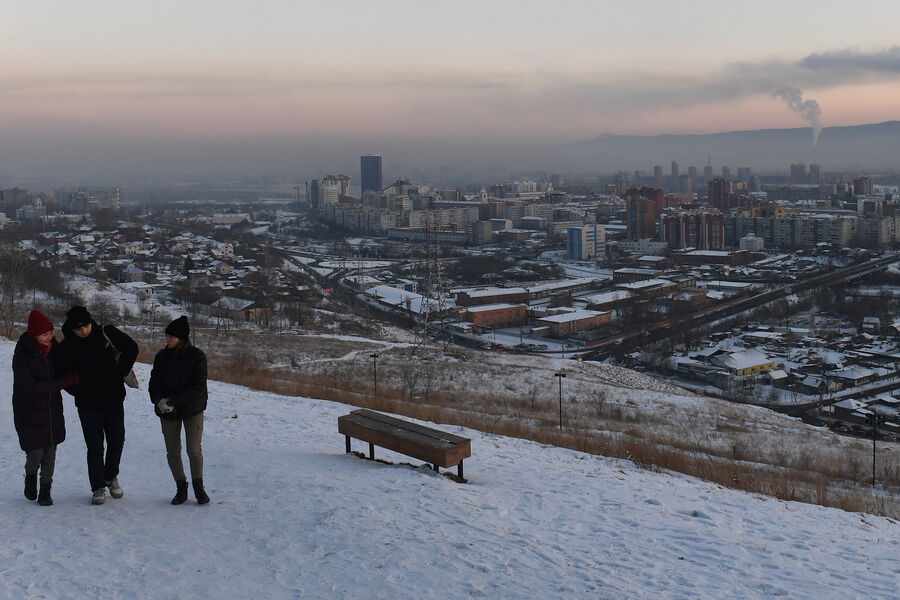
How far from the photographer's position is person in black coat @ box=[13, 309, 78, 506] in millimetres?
3297

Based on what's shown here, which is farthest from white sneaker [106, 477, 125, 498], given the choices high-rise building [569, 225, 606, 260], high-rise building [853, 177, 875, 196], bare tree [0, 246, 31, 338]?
high-rise building [853, 177, 875, 196]

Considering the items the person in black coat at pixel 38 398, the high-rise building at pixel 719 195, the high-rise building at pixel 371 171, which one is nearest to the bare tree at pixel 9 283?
the person in black coat at pixel 38 398

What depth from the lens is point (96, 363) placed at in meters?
3.37

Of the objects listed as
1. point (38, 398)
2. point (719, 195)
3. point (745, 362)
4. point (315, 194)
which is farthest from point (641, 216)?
point (38, 398)

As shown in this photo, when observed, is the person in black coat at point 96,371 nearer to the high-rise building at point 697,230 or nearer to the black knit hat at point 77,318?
the black knit hat at point 77,318

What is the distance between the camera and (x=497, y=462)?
5051 mm

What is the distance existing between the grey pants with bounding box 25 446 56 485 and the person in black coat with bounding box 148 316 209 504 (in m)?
0.52

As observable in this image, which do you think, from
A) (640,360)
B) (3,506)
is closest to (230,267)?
(640,360)

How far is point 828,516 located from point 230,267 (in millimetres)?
38044

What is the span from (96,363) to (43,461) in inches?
22.6

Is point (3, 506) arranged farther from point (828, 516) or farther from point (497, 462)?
point (828, 516)

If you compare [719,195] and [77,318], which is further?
[719,195]

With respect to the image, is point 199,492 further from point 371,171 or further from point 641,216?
point 371,171

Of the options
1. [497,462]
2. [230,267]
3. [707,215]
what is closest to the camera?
[497,462]
